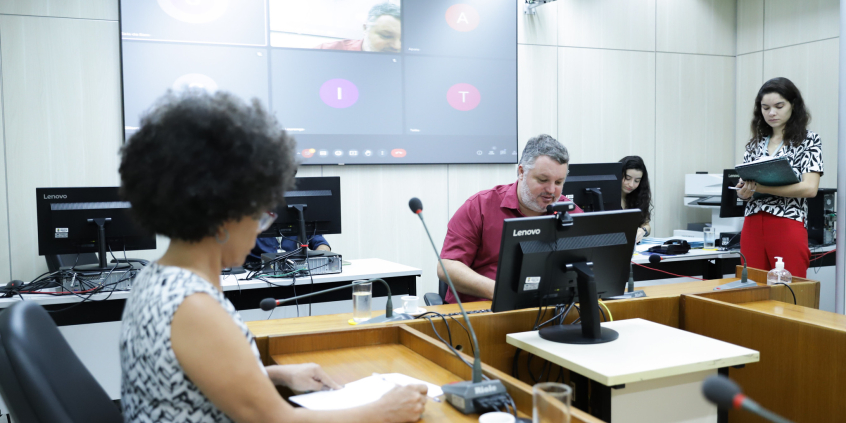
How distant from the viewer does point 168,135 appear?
1.01 m

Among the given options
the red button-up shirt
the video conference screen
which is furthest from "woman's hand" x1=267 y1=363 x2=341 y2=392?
the video conference screen

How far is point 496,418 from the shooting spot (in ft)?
3.95

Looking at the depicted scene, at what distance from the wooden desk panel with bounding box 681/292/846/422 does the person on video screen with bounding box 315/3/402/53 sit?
290 centimetres

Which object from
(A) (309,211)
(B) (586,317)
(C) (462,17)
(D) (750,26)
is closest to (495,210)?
(B) (586,317)

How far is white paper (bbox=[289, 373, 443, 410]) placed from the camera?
1.26 m

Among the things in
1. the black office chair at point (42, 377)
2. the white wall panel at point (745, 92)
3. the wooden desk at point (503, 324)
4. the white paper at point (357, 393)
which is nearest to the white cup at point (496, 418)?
the white paper at point (357, 393)

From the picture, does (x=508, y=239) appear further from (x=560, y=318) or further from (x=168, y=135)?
(x=168, y=135)

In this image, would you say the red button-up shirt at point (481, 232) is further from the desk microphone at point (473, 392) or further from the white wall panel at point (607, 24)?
the white wall panel at point (607, 24)

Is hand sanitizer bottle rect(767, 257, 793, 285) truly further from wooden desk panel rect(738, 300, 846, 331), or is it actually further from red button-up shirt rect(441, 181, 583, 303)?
red button-up shirt rect(441, 181, 583, 303)

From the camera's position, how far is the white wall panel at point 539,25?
15.7ft

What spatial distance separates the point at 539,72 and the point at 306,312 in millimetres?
2800

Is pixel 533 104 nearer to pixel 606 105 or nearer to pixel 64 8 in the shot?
pixel 606 105

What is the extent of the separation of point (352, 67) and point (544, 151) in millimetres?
2187

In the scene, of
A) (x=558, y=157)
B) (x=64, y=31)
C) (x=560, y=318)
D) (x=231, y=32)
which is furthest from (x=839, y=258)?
(x=64, y=31)
